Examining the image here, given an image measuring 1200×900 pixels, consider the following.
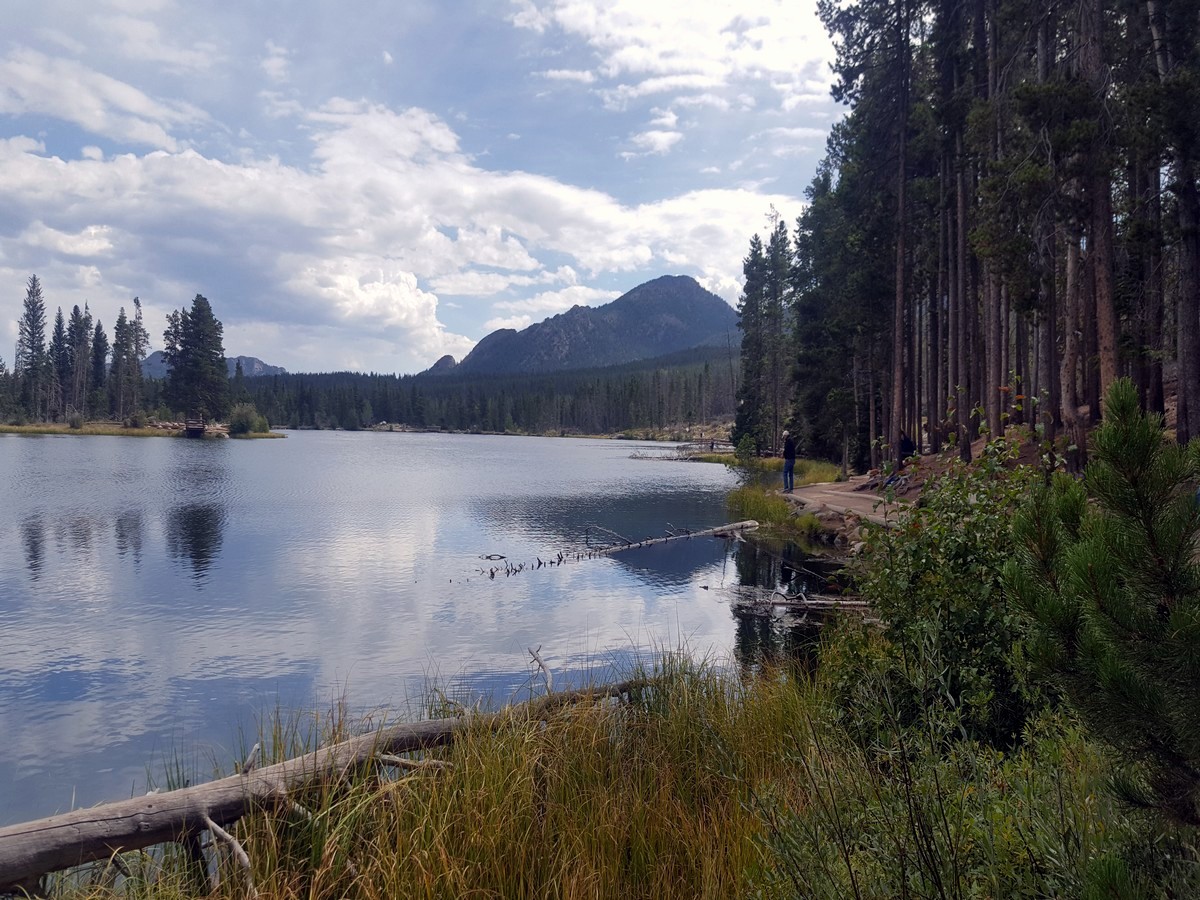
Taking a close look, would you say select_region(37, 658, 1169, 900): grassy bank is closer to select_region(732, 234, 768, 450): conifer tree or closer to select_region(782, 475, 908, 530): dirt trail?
select_region(782, 475, 908, 530): dirt trail

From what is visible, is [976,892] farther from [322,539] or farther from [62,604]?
[322,539]

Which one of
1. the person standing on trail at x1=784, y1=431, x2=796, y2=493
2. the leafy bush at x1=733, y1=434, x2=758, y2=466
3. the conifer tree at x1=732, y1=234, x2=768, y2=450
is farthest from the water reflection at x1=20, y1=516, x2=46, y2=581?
the conifer tree at x1=732, y1=234, x2=768, y2=450

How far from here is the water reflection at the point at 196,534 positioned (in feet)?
67.2

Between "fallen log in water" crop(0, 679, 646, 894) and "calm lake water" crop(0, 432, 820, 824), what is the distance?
1.17 m

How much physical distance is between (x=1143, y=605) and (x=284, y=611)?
16.0m

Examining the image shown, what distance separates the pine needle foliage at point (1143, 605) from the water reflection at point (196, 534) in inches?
765

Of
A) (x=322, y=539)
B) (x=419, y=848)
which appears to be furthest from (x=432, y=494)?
(x=419, y=848)

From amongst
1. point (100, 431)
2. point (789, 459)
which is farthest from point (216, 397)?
point (789, 459)

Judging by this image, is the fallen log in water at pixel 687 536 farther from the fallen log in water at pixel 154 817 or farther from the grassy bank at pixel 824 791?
the fallen log in water at pixel 154 817

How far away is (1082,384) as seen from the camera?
26750 millimetres

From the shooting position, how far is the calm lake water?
988 cm

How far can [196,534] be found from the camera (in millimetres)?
24438

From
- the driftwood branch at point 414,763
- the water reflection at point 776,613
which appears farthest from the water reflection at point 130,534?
the driftwood branch at point 414,763

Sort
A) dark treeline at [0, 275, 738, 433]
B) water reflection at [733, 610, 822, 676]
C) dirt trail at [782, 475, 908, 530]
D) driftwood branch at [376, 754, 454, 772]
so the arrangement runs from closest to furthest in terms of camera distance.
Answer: driftwood branch at [376, 754, 454, 772] < water reflection at [733, 610, 822, 676] < dirt trail at [782, 475, 908, 530] < dark treeline at [0, 275, 738, 433]
